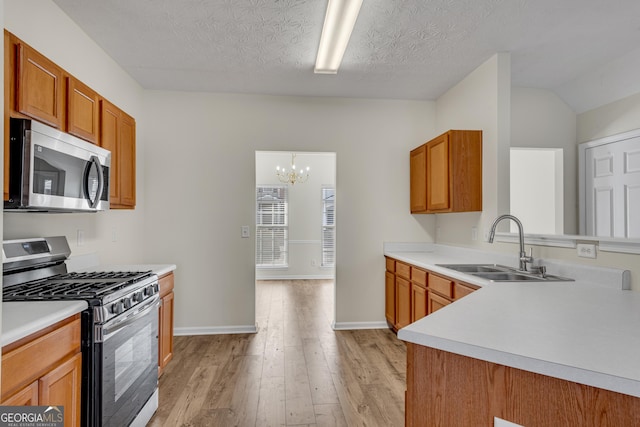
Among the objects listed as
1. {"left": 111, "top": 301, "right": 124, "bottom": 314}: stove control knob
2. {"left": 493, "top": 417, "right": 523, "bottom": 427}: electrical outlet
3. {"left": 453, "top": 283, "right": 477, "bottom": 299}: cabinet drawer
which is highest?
{"left": 111, "top": 301, "right": 124, "bottom": 314}: stove control knob

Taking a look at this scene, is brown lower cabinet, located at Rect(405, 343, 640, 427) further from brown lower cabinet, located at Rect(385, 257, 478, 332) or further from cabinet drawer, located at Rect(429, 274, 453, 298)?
cabinet drawer, located at Rect(429, 274, 453, 298)

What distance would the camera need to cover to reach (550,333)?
3.69ft

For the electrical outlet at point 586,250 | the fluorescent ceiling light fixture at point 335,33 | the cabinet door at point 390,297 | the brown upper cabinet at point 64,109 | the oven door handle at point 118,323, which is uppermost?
the fluorescent ceiling light fixture at point 335,33

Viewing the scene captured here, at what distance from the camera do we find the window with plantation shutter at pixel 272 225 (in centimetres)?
736

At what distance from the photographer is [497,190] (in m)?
2.92

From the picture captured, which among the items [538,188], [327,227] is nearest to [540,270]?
[538,188]

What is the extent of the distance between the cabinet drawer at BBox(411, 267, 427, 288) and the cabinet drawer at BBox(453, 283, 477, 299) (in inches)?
19.7

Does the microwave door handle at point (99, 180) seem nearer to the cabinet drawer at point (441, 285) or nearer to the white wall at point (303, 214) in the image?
the cabinet drawer at point (441, 285)

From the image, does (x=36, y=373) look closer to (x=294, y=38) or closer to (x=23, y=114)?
(x=23, y=114)

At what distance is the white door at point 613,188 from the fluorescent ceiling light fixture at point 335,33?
2.55m

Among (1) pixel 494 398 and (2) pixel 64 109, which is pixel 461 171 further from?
(2) pixel 64 109

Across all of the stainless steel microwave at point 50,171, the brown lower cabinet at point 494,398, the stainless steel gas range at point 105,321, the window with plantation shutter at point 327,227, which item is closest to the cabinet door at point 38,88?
the stainless steel microwave at point 50,171

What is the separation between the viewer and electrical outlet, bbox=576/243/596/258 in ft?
6.82

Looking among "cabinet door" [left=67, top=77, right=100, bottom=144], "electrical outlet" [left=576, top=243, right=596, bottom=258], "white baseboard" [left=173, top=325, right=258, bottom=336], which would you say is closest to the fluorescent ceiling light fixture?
"cabinet door" [left=67, top=77, right=100, bottom=144]
